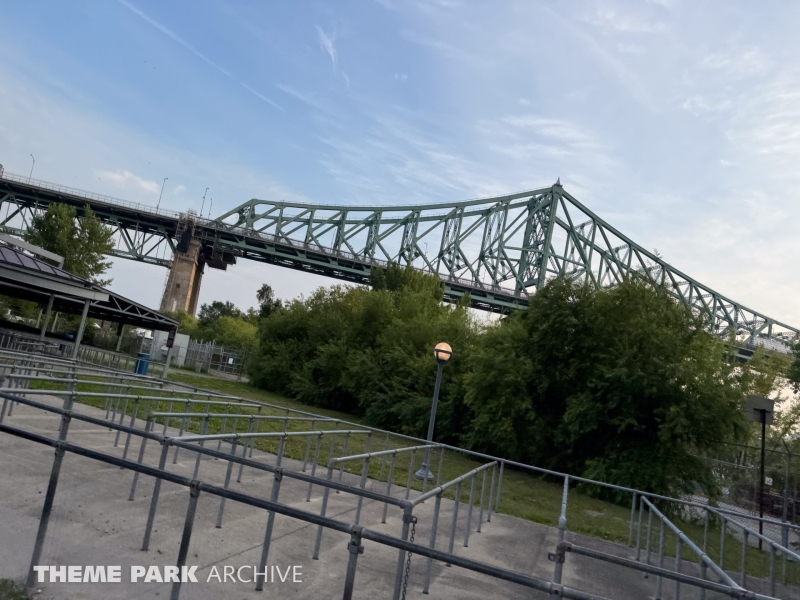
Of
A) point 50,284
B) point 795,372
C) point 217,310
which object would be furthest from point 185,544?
point 217,310

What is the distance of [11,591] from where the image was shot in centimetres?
395

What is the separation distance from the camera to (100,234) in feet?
146

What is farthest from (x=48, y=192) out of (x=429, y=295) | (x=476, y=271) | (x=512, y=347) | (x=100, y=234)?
(x=512, y=347)

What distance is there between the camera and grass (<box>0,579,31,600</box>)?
153 inches

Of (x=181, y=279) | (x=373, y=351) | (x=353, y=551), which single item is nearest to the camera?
(x=353, y=551)

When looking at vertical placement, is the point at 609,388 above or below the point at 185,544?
above

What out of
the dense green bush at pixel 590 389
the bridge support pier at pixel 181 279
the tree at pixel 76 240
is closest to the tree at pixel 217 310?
the bridge support pier at pixel 181 279

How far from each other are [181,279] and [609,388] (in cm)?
7229

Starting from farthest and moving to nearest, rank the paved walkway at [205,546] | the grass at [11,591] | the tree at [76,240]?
the tree at [76,240] → the paved walkway at [205,546] → the grass at [11,591]

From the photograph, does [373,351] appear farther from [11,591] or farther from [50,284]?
[11,591]

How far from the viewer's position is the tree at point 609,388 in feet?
54.3

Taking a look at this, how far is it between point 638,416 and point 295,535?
1358 cm

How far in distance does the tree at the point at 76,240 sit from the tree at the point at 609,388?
3235cm

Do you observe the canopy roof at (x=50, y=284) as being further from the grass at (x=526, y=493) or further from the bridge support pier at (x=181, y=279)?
the bridge support pier at (x=181, y=279)
